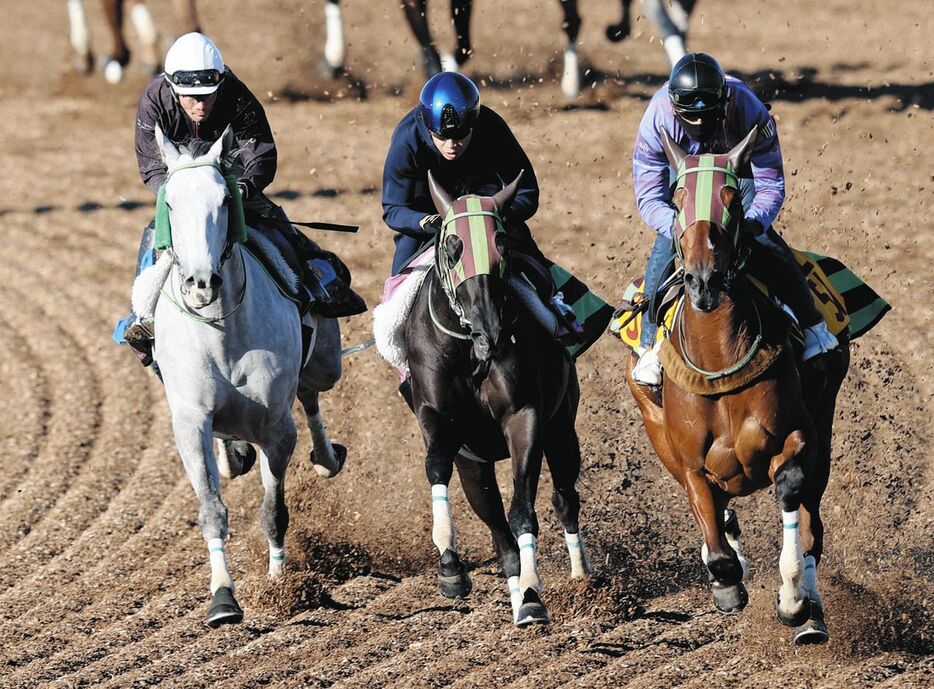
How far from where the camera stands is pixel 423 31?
18.3m

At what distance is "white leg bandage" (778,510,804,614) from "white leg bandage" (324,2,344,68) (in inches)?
547

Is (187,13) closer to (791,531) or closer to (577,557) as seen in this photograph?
(577,557)

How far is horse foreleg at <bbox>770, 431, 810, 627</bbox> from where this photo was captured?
7215 mm

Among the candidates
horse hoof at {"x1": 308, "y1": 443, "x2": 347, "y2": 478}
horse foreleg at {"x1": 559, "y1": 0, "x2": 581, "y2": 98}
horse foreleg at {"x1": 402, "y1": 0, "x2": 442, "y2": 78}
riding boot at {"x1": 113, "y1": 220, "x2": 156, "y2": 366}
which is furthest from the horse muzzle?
horse foreleg at {"x1": 559, "y1": 0, "x2": 581, "y2": 98}

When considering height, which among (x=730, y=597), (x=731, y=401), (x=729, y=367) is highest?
(x=729, y=367)

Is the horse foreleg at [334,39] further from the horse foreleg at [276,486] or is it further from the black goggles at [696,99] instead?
the black goggles at [696,99]

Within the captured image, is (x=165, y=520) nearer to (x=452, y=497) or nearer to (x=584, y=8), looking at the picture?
(x=452, y=497)

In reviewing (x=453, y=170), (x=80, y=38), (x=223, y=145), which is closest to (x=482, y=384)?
(x=453, y=170)

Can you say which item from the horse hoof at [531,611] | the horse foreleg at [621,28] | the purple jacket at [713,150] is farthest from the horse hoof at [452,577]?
the horse foreleg at [621,28]

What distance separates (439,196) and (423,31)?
1117cm

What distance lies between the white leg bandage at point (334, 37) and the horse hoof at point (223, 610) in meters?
13.3

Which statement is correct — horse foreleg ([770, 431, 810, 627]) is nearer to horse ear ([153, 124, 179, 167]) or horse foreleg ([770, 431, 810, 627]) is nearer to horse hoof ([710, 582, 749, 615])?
horse hoof ([710, 582, 749, 615])

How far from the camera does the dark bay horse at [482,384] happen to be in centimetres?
722

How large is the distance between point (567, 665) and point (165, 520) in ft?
12.1
